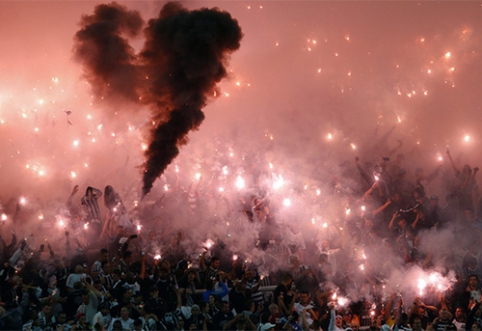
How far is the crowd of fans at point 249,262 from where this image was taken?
21.3 ft

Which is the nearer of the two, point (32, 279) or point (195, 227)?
point (32, 279)

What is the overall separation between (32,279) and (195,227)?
394 centimetres

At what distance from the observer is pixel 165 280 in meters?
7.05

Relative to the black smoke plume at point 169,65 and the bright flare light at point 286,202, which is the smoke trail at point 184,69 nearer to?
the black smoke plume at point 169,65

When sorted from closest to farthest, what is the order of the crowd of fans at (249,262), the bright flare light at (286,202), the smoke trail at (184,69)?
the crowd of fans at (249,262) → the smoke trail at (184,69) → the bright flare light at (286,202)

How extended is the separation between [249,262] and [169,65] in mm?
5516

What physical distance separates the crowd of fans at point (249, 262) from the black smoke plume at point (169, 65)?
4.95 feet

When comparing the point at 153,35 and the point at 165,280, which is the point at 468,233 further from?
the point at 153,35

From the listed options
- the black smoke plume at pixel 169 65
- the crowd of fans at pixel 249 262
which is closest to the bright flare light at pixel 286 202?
the crowd of fans at pixel 249 262

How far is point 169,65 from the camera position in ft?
37.3

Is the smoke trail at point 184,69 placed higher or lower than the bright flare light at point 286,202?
higher

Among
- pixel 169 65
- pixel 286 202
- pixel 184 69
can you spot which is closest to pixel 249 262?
pixel 286 202

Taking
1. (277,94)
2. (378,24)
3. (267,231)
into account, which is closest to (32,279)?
(267,231)

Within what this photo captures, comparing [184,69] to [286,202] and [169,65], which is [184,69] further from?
[286,202]
